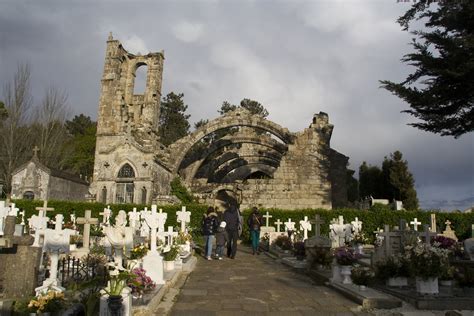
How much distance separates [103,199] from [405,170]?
99.5 feet

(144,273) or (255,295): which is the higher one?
(144,273)

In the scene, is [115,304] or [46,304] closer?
[115,304]

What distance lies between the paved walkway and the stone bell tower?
15.7m

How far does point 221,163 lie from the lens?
3356cm

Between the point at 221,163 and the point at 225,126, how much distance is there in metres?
6.57

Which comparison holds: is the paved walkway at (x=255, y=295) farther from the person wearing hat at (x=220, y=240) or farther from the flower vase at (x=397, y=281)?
the person wearing hat at (x=220, y=240)

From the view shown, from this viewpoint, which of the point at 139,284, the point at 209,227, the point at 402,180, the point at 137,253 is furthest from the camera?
the point at 402,180

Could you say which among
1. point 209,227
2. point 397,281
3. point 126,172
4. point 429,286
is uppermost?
point 126,172

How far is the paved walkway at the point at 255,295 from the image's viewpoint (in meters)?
5.62

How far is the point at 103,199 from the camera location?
24.6m

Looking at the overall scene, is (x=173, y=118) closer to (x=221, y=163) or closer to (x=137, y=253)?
(x=221, y=163)

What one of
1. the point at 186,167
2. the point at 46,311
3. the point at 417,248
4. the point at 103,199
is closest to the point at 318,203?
the point at 186,167

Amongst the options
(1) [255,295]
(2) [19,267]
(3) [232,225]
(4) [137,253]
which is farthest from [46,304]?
(3) [232,225]

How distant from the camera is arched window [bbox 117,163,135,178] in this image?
81.4 ft
